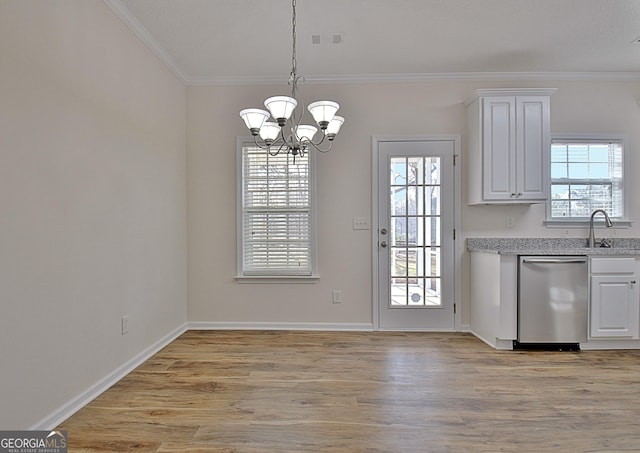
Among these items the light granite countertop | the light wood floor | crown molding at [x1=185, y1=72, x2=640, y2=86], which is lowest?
the light wood floor

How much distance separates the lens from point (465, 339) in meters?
3.55

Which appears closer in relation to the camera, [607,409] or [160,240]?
[607,409]

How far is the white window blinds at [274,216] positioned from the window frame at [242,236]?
22 millimetres

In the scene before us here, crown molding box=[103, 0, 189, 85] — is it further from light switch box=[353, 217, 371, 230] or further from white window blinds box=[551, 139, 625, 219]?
white window blinds box=[551, 139, 625, 219]

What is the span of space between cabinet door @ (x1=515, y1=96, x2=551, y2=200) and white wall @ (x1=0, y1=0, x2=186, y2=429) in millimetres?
3406

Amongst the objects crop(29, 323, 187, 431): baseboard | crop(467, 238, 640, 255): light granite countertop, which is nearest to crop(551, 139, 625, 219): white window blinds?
crop(467, 238, 640, 255): light granite countertop

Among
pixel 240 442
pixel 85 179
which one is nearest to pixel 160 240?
pixel 85 179

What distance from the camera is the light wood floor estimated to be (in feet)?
6.15

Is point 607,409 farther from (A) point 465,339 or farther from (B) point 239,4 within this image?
(B) point 239,4

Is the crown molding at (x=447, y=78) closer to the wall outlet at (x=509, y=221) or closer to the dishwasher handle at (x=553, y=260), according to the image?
the wall outlet at (x=509, y=221)

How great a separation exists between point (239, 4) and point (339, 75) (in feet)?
4.69

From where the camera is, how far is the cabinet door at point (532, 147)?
3453mm

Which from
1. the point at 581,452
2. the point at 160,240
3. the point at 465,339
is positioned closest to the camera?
the point at 581,452

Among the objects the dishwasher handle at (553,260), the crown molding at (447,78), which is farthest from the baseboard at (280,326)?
the crown molding at (447,78)
